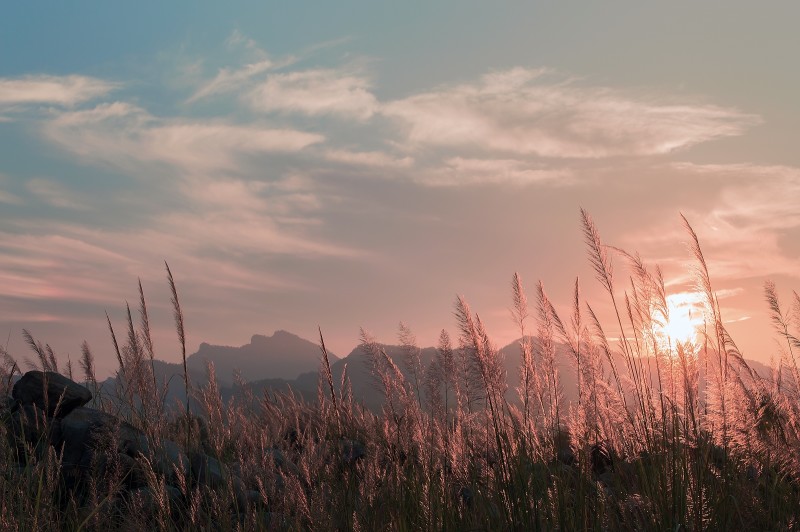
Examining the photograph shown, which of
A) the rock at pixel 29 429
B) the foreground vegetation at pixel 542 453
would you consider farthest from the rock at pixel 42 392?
the foreground vegetation at pixel 542 453

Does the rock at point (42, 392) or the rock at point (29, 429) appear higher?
the rock at point (42, 392)

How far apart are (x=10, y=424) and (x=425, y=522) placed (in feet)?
15.9

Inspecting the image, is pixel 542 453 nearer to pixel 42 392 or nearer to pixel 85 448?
pixel 85 448

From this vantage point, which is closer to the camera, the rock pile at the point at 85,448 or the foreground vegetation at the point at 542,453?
the foreground vegetation at the point at 542,453

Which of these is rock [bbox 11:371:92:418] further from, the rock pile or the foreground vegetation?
the foreground vegetation

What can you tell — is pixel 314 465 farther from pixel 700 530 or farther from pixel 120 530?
pixel 700 530

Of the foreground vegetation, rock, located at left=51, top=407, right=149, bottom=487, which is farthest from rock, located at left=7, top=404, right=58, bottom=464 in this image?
the foreground vegetation

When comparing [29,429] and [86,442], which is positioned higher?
[29,429]

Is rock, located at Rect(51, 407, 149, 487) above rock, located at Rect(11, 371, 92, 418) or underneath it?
underneath

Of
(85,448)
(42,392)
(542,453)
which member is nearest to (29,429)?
(42,392)

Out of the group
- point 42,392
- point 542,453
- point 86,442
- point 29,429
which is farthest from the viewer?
point 42,392

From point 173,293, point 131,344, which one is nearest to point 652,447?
point 173,293

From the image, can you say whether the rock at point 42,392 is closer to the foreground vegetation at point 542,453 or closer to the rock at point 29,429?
the rock at point 29,429

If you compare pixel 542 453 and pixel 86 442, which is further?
pixel 86 442
